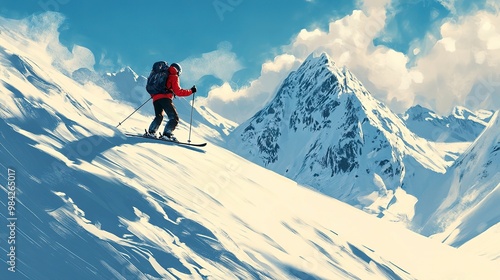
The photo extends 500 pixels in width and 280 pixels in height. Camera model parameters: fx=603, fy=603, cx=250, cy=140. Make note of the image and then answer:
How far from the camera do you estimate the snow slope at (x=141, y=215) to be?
13.1 m

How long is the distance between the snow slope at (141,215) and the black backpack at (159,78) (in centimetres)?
206

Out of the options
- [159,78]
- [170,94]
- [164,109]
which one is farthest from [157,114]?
[159,78]

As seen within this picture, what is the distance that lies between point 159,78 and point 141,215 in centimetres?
573

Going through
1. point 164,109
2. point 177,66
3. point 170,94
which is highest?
point 177,66

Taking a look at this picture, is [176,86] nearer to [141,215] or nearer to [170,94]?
[170,94]

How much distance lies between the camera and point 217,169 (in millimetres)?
22578

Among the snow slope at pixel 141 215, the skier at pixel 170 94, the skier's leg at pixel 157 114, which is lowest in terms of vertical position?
the snow slope at pixel 141 215

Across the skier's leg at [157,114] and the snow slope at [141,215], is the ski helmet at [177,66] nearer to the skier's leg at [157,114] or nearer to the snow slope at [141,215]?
the skier's leg at [157,114]

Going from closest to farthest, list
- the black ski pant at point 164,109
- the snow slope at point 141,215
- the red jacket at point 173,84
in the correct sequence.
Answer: the snow slope at point 141,215 → the red jacket at point 173,84 → the black ski pant at point 164,109

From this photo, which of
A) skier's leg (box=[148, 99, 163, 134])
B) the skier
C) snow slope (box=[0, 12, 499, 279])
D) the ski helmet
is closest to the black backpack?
the skier

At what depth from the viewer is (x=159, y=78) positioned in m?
19.4

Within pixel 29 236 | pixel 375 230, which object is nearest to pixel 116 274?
pixel 29 236

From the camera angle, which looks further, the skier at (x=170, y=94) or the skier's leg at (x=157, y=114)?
the skier's leg at (x=157, y=114)

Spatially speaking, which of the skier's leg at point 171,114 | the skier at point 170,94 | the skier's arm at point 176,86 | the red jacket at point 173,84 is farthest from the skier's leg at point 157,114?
the skier's arm at point 176,86
